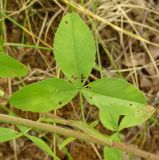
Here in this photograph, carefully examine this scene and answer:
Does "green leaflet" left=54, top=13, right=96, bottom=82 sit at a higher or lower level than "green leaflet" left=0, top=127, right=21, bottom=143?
higher

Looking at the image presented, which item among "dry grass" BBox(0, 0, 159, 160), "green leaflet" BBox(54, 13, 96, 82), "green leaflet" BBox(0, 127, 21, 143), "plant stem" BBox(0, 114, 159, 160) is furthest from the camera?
"dry grass" BBox(0, 0, 159, 160)

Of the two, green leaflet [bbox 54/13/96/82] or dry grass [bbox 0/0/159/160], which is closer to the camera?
green leaflet [bbox 54/13/96/82]

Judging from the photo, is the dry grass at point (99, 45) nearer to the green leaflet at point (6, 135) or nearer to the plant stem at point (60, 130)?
the green leaflet at point (6, 135)

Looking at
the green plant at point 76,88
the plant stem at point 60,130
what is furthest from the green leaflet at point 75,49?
the plant stem at point 60,130

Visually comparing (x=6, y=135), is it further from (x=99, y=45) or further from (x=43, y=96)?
(x=99, y=45)

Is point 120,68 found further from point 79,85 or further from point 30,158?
point 79,85

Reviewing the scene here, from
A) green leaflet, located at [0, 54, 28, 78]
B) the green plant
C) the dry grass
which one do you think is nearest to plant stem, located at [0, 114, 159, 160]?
the green plant

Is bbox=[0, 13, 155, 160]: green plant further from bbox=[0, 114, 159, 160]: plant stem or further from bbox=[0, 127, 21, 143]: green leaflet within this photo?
bbox=[0, 127, 21, 143]: green leaflet
